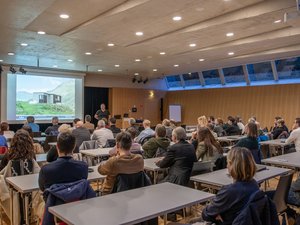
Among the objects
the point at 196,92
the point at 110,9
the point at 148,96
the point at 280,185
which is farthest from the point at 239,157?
the point at 148,96

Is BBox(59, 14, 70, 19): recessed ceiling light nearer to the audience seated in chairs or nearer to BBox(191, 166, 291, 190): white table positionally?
the audience seated in chairs

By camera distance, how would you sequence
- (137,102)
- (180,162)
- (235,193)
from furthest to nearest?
1. (137,102)
2. (180,162)
3. (235,193)

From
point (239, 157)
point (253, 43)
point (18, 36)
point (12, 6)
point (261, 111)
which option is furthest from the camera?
point (261, 111)

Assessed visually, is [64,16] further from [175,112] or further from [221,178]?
[175,112]

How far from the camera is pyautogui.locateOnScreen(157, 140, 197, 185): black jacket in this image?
3709 millimetres

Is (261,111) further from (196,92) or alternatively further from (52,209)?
(52,209)

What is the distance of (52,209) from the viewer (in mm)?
2111

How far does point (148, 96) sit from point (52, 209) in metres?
15.1

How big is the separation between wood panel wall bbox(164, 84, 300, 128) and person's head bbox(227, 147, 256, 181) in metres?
10.8

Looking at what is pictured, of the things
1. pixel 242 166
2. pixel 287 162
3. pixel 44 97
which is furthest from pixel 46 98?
pixel 242 166

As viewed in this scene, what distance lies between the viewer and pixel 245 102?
44.0 feet

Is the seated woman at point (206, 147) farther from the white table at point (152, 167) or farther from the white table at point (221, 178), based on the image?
the white table at point (221, 178)

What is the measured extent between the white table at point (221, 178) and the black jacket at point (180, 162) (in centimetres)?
43

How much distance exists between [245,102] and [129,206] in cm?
1220
